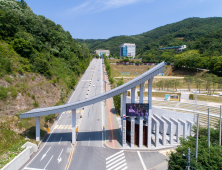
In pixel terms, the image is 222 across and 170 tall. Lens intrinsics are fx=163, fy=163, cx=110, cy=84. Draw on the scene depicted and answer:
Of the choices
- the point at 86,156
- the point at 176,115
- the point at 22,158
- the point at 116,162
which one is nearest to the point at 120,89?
the point at 116,162

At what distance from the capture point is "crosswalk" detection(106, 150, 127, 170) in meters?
18.8

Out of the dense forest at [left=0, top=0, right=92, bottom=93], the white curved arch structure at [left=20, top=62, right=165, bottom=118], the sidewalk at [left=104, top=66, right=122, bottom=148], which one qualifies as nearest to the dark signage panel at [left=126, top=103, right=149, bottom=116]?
the white curved arch structure at [left=20, top=62, right=165, bottom=118]

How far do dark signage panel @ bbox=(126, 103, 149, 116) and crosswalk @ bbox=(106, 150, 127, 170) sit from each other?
5.63m

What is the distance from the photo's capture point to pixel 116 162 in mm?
19797

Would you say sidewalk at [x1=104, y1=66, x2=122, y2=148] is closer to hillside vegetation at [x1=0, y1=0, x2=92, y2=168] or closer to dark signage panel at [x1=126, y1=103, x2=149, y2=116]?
dark signage panel at [x1=126, y1=103, x2=149, y2=116]

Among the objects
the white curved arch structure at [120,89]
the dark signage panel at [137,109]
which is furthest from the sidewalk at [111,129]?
the white curved arch structure at [120,89]

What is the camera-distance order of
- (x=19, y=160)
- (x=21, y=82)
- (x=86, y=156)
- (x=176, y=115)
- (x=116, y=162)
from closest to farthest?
(x=19, y=160), (x=116, y=162), (x=86, y=156), (x=176, y=115), (x=21, y=82)

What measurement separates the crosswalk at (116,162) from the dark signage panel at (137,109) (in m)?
5.63

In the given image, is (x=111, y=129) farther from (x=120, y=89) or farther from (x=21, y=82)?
(x=21, y=82)

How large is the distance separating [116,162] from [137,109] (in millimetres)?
7384

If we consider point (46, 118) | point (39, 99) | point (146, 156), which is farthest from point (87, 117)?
point (146, 156)

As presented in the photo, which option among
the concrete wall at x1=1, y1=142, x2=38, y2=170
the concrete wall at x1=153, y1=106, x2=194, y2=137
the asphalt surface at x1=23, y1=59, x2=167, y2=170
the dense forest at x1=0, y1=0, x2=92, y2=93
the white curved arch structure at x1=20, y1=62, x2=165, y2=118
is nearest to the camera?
the concrete wall at x1=1, y1=142, x2=38, y2=170

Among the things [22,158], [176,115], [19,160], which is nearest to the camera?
[19,160]

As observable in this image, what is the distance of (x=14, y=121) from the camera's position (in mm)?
26016
